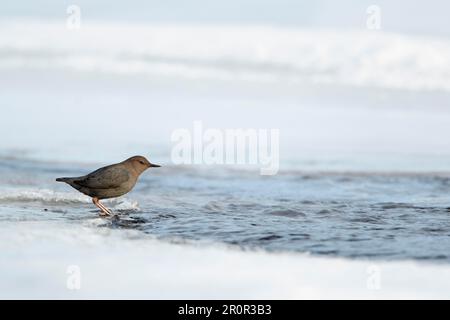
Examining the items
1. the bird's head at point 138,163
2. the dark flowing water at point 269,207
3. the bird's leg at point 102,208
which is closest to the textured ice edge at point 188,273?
the dark flowing water at point 269,207

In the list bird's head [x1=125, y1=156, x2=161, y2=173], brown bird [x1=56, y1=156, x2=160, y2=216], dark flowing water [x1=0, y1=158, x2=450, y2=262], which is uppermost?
bird's head [x1=125, y1=156, x2=161, y2=173]

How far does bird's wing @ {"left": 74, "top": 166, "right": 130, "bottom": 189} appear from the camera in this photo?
345 inches

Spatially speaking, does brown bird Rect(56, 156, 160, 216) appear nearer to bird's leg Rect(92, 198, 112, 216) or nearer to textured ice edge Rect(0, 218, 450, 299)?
bird's leg Rect(92, 198, 112, 216)

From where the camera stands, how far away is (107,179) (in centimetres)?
878

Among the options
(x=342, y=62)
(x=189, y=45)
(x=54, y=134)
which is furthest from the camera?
(x=189, y=45)

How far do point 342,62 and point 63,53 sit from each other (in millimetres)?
6075

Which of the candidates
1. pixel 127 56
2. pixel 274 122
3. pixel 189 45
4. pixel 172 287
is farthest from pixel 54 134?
pixel 172 287

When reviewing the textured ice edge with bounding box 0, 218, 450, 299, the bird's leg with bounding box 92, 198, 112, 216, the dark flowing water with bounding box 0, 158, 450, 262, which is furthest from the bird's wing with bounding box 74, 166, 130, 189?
the textured ice edge with bounding box 0, 218, 450, 299

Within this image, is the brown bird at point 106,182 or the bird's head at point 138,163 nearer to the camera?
the brown bird at point 106,182

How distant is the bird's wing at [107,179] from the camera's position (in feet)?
28.7

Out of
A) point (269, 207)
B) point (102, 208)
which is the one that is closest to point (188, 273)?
point (102, 208)

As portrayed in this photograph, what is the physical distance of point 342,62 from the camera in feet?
63.7

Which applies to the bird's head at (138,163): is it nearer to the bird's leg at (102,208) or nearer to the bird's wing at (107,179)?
the bird's wing at (107,179)

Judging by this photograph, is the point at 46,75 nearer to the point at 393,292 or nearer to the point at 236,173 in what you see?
the point at 236,173
